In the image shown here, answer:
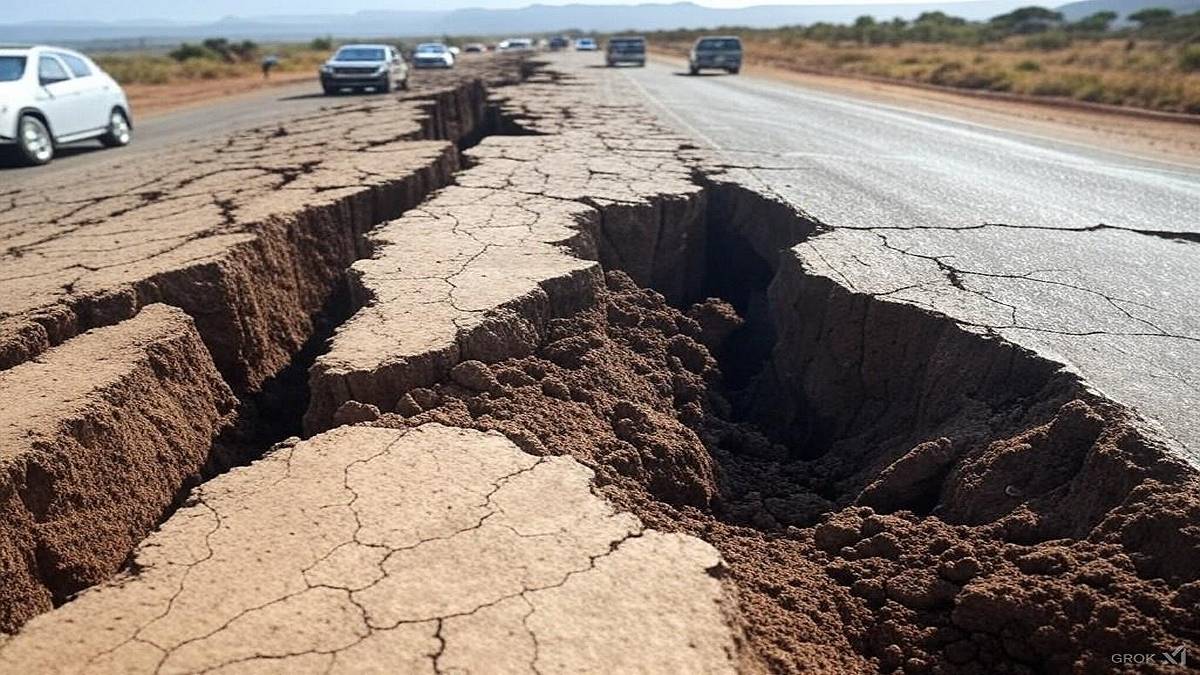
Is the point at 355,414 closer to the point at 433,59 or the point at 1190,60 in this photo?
the point at 1190,60

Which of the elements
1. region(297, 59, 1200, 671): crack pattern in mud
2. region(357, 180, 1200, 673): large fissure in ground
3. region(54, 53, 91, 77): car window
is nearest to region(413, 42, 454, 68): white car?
region(54, 53, 91, 77): car window

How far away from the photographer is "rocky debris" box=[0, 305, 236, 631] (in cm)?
238

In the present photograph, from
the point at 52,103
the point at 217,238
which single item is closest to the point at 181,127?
the point at 52,103

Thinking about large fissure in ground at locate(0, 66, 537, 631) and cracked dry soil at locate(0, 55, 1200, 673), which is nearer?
cracked dry soil at locate(0, 55, 1200, 673)

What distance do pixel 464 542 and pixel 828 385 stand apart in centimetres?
232

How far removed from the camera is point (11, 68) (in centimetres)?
1027

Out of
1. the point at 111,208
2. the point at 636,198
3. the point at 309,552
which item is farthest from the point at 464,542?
the point at 111,208

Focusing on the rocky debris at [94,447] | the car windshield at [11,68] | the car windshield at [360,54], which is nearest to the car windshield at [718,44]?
the car windshield at [360,54]

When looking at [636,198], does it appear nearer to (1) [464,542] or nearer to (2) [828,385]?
(2) [828,385]

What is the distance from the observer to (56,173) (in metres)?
8.98

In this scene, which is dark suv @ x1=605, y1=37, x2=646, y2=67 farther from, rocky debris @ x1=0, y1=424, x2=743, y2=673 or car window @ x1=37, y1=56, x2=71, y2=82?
rocky debris @ x1=0, y1=424, x2=743, y2=673

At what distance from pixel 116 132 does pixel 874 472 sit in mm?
12300

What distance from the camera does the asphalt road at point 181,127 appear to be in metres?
9.49

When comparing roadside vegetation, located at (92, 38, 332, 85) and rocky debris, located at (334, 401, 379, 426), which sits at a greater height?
rocky debris, located at (334, 401, 379, 426)
